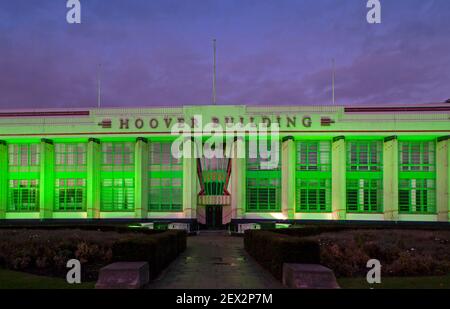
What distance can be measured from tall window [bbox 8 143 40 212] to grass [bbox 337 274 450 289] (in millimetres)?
43247

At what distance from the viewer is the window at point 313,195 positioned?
4822cm

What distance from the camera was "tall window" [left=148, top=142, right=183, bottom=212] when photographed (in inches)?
1933

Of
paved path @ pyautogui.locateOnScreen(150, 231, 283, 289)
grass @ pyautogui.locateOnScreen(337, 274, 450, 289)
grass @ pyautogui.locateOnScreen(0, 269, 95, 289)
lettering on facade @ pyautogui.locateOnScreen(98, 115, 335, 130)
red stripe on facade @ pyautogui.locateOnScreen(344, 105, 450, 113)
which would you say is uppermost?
red stripe on facade @ pyautogui.locateOnScreen(344, 105, 450, 113)

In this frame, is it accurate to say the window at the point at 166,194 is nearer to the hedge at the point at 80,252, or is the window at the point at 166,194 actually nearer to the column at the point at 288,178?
the column at the point at 288,178

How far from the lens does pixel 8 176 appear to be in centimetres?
5022

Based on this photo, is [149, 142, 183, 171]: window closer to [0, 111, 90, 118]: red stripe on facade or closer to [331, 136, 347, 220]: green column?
[0, 111, 90, 118]: red stripe on facade

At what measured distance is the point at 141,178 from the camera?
48.4 m

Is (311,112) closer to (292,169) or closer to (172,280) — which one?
(292,169)

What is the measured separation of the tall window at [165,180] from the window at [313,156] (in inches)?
527

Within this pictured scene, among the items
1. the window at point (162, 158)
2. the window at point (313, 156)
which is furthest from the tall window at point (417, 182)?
the window at point (162, 158)

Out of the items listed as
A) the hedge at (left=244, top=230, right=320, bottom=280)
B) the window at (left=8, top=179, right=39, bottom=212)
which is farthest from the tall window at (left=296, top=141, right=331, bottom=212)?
the hedge at (left=244, top=230, right=320, bottom=280)

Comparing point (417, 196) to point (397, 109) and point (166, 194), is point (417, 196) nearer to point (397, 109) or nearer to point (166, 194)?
point (397, 109)

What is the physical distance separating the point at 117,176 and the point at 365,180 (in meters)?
27.6

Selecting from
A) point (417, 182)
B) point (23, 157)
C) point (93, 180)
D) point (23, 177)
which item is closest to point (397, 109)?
point (417, 182)
